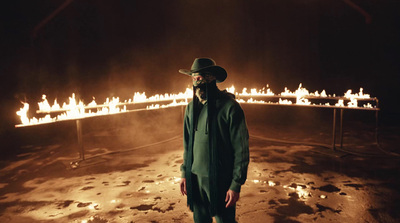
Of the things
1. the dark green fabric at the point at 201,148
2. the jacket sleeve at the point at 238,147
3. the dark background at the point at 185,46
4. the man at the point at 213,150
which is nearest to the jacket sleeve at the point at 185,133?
the man at the point at 213,150

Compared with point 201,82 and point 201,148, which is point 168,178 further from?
point 201,82

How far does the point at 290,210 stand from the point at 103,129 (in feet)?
29.2

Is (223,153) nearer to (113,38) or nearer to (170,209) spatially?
(170,209)

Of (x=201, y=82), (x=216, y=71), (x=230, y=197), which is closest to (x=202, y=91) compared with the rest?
(x=201, y=82)

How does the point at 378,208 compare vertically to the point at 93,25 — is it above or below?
below

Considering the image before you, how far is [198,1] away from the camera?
41.9 feet

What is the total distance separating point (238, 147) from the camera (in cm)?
271

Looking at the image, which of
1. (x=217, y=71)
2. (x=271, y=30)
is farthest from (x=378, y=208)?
(x=271, y=30)

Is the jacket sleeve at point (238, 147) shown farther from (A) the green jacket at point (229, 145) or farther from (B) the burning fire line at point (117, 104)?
(B) the burning fire line at point (117, 104)

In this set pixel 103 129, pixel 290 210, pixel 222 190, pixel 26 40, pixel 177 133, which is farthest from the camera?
pixel 103 129

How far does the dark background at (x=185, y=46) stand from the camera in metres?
9.46

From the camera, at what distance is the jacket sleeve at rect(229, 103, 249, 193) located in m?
2.65

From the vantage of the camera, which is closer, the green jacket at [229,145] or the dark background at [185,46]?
the green jacket at [229,145]

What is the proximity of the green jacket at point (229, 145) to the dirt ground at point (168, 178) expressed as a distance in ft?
5.97
